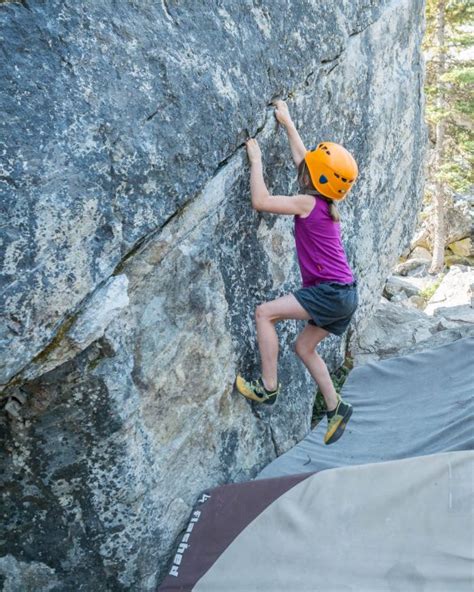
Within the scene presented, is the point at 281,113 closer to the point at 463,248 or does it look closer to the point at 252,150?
the point at 252,150

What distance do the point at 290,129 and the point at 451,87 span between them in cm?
1523

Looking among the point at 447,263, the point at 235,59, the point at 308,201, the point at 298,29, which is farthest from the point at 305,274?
the point at 447,263

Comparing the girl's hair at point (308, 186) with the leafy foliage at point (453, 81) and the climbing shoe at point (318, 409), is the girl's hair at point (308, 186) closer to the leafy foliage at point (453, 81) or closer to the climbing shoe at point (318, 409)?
the climbing shoe at point (318, 409)

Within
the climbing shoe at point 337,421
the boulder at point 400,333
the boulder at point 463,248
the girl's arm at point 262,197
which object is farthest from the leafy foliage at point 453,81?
the girl's arm at point 262,197

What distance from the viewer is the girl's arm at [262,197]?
446cm

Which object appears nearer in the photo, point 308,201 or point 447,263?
point 308,201

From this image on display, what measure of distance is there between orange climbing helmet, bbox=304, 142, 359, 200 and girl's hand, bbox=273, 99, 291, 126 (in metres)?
0.44

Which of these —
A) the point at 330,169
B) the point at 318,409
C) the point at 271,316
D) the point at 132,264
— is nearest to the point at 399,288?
the point at 318,409

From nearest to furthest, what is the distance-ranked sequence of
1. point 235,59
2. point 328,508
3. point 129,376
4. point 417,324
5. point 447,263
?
point 129,376
point 328,508
point 235,59
point 417,324
point 447,263

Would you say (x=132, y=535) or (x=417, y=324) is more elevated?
(x=132, y=535)

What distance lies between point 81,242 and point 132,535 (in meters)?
1.90

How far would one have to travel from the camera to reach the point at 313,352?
5.14 metres

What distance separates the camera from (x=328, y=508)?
3959 mm

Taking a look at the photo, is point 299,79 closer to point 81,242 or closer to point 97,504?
point 81,242
